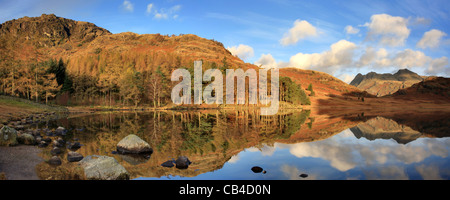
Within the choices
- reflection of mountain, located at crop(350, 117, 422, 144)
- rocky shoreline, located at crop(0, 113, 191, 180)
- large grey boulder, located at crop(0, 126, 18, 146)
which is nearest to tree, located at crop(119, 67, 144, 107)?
rocky shoreline, located at crop(0, 113, 191, 180)

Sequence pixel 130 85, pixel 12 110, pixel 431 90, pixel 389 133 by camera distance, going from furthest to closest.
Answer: pixel 431 90 < pixel 130 85 < pixel 12 110 < pixel 389 133

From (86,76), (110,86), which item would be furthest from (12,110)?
(86,76)

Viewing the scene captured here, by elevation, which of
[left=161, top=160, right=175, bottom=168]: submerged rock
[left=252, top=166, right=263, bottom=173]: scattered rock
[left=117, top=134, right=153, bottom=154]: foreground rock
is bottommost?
[left=252, top=166, right=263, bottom=173]: scattered rock

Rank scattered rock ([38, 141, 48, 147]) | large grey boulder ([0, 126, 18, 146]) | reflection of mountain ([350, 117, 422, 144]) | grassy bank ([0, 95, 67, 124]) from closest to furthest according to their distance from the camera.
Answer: large grey boulder ([0, 126, 18, 146])
scattered rock ([38, 141, 48, 147])
reflection of mountain ([350, 117, 422, 144])
grassy bank ([0, 95, 67, 124])

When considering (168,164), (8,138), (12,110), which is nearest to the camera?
(168,164)

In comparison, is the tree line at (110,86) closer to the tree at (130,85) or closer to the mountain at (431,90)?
the tree at (130,85)

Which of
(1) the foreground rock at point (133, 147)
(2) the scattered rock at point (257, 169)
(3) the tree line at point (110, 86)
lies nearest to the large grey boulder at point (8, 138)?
(1) the foreground rock at point (133, 147)

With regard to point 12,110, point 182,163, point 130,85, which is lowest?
point 182,163

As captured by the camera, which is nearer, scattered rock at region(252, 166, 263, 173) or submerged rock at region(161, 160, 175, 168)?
scattered rock at region(252, 166, 263, 173)

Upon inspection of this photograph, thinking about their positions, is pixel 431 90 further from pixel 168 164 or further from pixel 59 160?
pixel 59 160

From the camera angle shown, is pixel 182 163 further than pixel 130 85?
No

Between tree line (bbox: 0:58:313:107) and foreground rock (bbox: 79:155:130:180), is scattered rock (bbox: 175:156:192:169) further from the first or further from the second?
tree line (bbox: 0:58:313:107)
